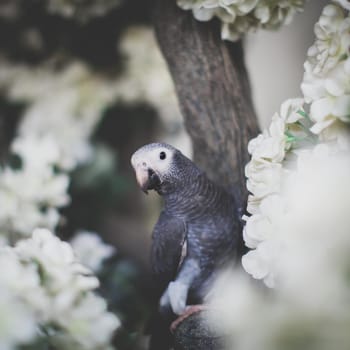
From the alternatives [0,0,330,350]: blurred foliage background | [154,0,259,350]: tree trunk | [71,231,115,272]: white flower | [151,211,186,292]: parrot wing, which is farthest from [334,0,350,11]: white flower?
[0,0,330,350]: blurred foliage background

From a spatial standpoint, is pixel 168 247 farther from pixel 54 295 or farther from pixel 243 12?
pixel 243 12

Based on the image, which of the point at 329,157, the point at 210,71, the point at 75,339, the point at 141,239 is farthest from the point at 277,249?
the point at 141,239

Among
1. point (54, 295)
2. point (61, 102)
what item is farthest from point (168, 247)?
point (61, 102)

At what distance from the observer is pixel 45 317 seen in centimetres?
58

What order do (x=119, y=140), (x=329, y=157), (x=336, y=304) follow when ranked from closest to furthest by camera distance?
(x=336, y=304) → (x=329, y=157) → (x=119, y=140)

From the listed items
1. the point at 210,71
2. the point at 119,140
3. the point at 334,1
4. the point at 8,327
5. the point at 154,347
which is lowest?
the point at 8,327

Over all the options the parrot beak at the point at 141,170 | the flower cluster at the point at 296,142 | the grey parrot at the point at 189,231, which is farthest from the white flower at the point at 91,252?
the flower cluster at the point at 296,142

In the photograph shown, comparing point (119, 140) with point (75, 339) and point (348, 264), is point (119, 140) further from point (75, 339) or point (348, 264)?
point (348, 264)

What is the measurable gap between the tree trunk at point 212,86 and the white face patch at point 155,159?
13 centimetres

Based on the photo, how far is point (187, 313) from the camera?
0.84 meters

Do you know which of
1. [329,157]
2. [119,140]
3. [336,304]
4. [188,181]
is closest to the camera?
[336,304]

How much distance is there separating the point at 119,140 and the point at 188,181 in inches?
30.1

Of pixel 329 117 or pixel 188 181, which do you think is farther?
pixel 188 181

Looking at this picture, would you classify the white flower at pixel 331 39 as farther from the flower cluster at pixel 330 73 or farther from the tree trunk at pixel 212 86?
the tree trunk at pixel 212 86
